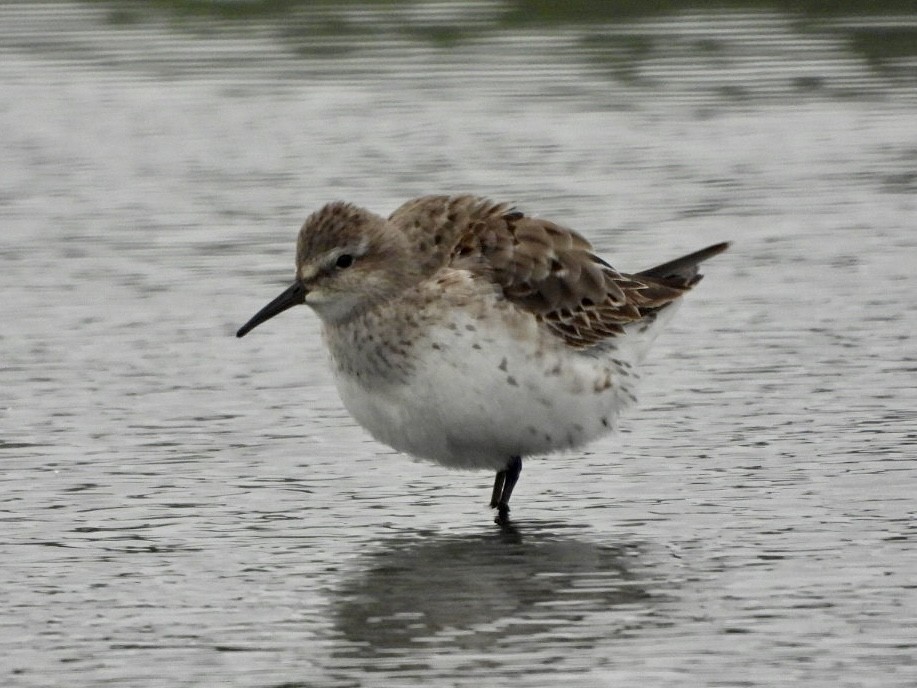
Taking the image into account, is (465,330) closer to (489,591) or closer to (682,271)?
(489,591)

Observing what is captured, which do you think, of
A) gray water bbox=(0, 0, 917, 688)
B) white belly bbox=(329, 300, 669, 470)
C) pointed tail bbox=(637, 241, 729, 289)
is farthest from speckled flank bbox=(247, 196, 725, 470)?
pointed tail bbox=(637, 241, 729, 289)

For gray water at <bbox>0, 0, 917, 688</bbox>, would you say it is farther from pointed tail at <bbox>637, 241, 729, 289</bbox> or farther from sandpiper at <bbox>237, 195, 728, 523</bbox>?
pointed tail at <bbox>637, 241, 729, 289</bbox>

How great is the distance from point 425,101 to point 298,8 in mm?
5211

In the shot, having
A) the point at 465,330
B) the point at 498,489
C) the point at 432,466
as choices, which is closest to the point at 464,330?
the point at 465,330

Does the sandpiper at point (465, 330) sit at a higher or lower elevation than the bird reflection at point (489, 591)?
higher

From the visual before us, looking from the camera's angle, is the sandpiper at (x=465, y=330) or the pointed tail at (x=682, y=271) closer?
the sandpiper at (x=465, y=330)

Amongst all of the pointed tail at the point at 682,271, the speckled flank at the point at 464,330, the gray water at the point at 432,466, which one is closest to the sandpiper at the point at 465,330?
the speckled flank at the point at 464,330

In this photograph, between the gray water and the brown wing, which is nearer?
the gray water

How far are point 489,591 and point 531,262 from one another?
1.79 meters

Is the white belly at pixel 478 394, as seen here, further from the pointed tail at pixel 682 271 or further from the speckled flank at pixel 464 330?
the pointed tail at pixel 682 271

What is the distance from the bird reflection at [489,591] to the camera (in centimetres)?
673

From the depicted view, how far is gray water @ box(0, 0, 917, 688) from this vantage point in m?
6.80

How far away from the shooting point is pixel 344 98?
731 inches

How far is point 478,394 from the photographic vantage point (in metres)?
7.90
